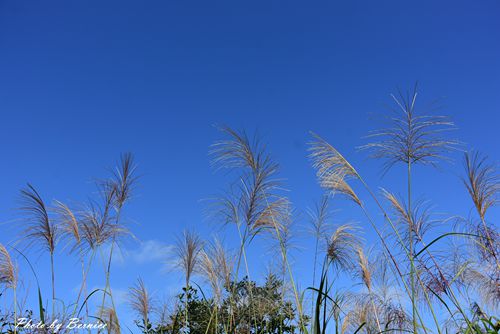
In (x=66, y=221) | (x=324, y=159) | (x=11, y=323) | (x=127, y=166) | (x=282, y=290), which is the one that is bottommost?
(x=11, y=323)

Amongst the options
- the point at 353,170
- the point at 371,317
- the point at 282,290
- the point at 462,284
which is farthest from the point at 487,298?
the point at 353,170

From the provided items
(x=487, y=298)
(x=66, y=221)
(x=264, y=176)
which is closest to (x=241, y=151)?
(x=264, y=176)

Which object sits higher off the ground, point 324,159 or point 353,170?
point 324,159

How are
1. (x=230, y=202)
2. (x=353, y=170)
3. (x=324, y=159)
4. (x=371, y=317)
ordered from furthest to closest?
(x=371, y=317)
(x=230, y=202)
(x=324, y=159)
(x=353, y=170)

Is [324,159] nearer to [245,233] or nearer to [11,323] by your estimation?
[245,233]

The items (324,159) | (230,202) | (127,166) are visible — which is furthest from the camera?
(127,166)

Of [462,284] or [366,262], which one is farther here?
[366,262]

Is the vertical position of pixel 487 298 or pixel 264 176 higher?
pixel 264 176

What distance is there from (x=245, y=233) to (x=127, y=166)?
154 centimetres

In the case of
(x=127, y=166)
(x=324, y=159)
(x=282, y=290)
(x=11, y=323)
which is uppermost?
(x=127, y=166)

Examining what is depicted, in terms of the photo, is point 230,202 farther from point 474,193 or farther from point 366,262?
point 474,193

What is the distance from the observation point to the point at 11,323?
4039 mm

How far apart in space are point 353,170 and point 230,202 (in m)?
1.35

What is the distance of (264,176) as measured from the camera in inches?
144
